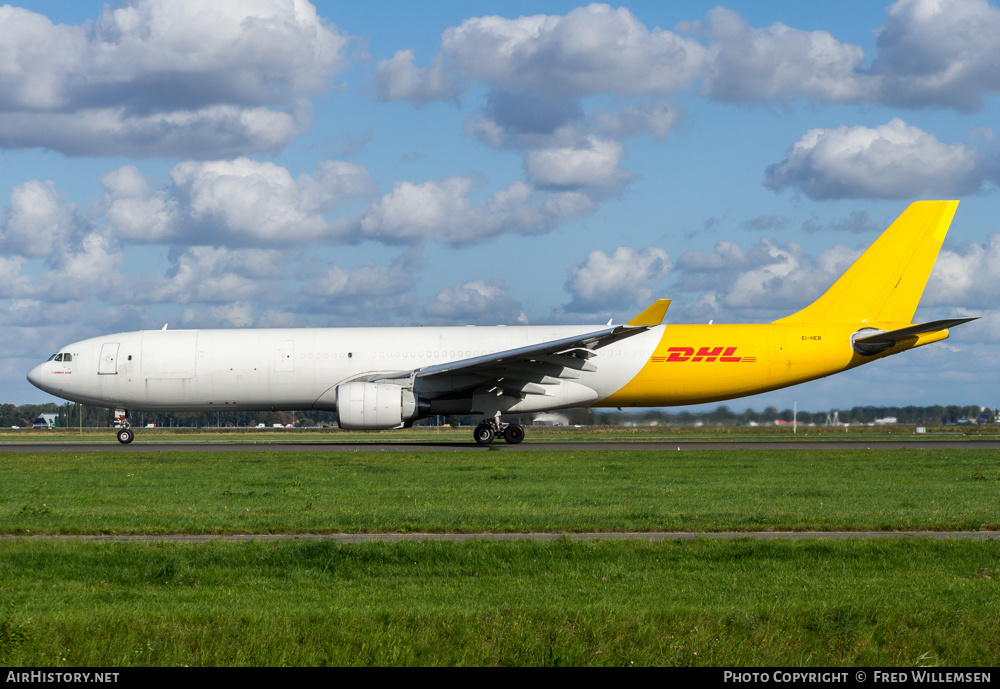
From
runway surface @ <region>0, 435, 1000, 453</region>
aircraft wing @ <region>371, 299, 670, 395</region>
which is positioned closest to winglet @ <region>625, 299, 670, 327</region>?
aircraft wing @ <region>371, 299, 670, 395</region>

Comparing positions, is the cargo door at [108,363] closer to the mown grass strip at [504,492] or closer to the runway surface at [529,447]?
the runway surface at [529,447]

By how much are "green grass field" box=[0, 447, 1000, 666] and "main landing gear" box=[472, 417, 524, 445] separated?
13.6m

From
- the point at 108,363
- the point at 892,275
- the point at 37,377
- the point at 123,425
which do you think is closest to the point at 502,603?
the point at 892,275

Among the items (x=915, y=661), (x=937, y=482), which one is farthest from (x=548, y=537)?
(x=937, y=482)

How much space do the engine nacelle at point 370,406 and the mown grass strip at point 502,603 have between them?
59.3 ft

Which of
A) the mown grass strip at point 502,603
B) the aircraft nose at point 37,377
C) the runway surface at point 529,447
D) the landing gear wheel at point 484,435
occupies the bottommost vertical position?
the mown grass strip at point 502,603

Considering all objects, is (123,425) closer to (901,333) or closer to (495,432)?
(495,432)

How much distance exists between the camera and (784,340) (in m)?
31.6

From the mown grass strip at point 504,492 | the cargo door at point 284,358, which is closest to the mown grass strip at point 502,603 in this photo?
the mown grass strip at point 504,492

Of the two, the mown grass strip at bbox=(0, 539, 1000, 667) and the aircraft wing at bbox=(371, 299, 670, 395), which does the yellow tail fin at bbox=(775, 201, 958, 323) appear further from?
the mown grass strip at bbox=(0, 539, 1000, 667)

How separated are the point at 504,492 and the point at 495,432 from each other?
1519cm

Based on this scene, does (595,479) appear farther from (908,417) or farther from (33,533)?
(908,417)

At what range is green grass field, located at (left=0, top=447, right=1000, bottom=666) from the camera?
22.6ft

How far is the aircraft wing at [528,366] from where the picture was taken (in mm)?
29047
